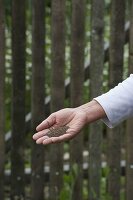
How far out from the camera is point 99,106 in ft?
7.98

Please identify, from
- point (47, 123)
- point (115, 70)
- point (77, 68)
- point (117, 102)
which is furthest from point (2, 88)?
point (117, 102)

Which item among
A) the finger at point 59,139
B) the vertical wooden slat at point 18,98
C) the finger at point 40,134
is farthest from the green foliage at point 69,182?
the finger at point 59,139

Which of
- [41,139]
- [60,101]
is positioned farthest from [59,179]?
[41,139]

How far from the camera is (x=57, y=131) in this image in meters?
2.42

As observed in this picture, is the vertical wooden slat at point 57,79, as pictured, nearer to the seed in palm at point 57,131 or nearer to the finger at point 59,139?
the seed in palm at point 57,131

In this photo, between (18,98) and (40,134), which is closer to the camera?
(40,134)

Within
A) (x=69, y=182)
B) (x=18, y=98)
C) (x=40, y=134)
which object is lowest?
(x=69, y=182)

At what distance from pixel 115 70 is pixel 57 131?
1405 millimetres

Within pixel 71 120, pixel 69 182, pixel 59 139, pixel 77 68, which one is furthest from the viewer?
pixel 69 182

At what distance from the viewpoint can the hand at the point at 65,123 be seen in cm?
235

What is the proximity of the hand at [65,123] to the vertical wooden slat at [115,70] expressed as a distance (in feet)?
4.35

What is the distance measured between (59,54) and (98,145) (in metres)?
0.61

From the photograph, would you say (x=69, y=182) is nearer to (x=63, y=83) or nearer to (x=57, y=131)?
(x=63, y=83)

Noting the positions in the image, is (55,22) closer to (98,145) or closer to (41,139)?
(98,145)
